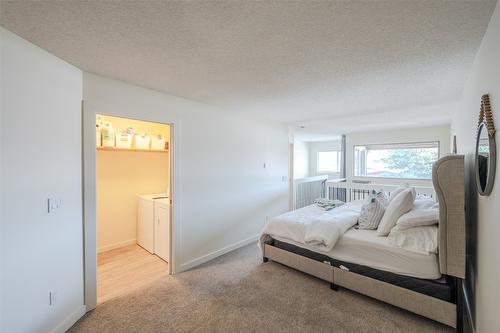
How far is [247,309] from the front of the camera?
213cm

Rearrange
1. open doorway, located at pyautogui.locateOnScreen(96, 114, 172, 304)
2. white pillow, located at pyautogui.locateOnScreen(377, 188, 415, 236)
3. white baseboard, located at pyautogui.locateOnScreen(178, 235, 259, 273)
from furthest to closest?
open doorway, located at pyautogui.locateOnScreen(96, 114, 172, 304) → white baseboard, located at pyautogui.locateOnScreen(178, 235, 259, 273) → white pillow, located at pyautogui.locateOnScreen(377, 188, 415, 236)

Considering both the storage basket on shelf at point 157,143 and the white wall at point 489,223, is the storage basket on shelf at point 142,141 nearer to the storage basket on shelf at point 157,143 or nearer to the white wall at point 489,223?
the storage basket on shelf at point 157,143

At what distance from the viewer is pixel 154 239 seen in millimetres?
3422

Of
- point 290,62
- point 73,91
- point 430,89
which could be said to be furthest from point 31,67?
point 430,89

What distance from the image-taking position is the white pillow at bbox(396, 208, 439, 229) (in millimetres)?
2074

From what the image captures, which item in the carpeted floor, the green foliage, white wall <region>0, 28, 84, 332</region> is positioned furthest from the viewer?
the green foliage

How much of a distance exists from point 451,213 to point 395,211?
22.9 inches

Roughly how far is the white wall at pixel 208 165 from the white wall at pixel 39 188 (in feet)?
1.01

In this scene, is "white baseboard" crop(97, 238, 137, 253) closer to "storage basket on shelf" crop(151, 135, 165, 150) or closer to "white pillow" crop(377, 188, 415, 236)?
"storage basket on shelf" crop(151, 135, 165, 150)

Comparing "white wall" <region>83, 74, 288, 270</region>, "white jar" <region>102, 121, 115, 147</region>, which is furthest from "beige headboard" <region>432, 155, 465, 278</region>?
"white jar" <region>102, 121, 115, 147</region>

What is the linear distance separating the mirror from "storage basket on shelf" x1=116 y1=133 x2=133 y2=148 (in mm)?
3969

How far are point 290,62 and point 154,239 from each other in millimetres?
3149

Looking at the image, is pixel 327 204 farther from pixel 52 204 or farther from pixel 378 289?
pixel 52 204

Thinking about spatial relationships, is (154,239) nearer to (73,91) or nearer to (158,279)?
(158,279)
